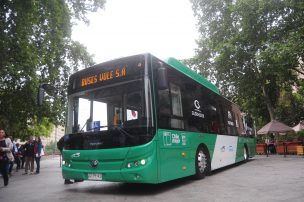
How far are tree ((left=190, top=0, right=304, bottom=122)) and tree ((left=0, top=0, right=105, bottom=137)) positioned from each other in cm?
1003

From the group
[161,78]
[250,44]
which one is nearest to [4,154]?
[161,78]

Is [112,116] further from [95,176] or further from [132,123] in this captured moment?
[95,176]

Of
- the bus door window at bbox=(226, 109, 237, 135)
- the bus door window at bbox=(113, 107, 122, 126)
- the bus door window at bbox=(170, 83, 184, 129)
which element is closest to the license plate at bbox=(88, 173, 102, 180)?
the bus door window at bbox=(113, 107, 122, 126)

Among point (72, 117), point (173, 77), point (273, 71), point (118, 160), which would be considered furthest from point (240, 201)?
point (273, 71)

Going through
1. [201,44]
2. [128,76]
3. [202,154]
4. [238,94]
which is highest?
[201,44]

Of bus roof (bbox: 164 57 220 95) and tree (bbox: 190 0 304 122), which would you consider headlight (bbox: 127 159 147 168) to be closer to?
bus roof (bbox: 164 57 220 95)

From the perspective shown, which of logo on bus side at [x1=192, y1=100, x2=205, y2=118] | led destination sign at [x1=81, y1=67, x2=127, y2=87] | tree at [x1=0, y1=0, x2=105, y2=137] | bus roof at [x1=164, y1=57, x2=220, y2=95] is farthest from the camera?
tree at [x1=0, y1=0, x2=105, y2=137]

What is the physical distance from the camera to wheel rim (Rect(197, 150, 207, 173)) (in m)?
9.17

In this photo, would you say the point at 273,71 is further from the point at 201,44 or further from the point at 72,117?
the point at 72,117

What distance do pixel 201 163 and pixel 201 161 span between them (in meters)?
0.06

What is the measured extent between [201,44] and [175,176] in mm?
22894

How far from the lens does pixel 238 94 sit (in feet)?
92.2

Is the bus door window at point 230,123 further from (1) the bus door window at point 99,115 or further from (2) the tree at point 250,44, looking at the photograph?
(2) the tree at point 250,44

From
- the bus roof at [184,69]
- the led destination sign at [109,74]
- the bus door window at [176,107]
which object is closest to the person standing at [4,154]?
the led destination sign at [109,74]
